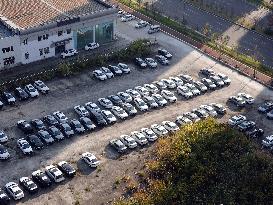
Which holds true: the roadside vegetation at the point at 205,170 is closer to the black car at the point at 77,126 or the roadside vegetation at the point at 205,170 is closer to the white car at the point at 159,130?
the white car at the point at 159,130

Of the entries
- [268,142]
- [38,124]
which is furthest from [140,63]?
[268,142]

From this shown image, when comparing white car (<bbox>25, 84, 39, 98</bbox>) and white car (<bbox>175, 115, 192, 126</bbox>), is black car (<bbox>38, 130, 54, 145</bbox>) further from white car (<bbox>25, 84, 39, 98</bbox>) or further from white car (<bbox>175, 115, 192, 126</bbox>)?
white car (<bbox>175, 115, 192, 126</bbox>)

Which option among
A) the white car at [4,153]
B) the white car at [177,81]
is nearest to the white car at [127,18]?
the white car at [177,81]

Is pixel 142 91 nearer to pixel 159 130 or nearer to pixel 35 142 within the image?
pixel 159 130

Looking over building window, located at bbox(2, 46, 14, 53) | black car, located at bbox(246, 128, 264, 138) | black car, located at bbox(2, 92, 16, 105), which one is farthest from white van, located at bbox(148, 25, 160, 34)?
black car, located at bbox(246, 128, 264, 138)

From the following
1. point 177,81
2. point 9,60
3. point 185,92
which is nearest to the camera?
point 185,92

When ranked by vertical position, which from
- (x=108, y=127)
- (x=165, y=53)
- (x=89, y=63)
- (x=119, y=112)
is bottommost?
(x=165, y=53)
